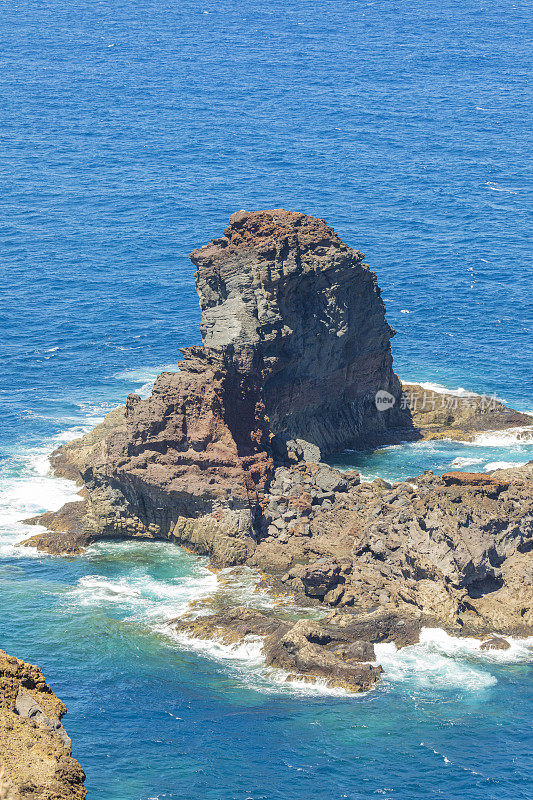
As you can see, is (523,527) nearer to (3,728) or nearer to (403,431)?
(403,431)

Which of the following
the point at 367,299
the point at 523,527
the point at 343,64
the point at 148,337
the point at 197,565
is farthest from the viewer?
the point at 343,64

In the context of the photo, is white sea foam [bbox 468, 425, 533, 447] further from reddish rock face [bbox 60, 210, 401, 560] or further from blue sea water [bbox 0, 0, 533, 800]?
reddish rock face [bbox 60, 210, 401, 560]

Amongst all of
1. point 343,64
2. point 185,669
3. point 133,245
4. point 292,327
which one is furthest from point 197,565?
point 343,64

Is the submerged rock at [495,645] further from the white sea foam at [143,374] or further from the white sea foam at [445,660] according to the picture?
the white sea foam at [143,374]

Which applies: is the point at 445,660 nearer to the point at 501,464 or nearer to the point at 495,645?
the point at 495,645

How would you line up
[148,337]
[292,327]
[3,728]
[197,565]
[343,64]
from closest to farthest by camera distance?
[3,728]
[197,565]
[292,327]
[148,337]
[343,64]

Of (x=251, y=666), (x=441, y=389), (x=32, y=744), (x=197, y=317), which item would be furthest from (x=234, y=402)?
(x=32, y=744)

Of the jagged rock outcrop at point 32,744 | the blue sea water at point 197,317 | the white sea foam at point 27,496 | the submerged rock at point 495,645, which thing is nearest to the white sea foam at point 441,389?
the blue sea water at point 197,317
